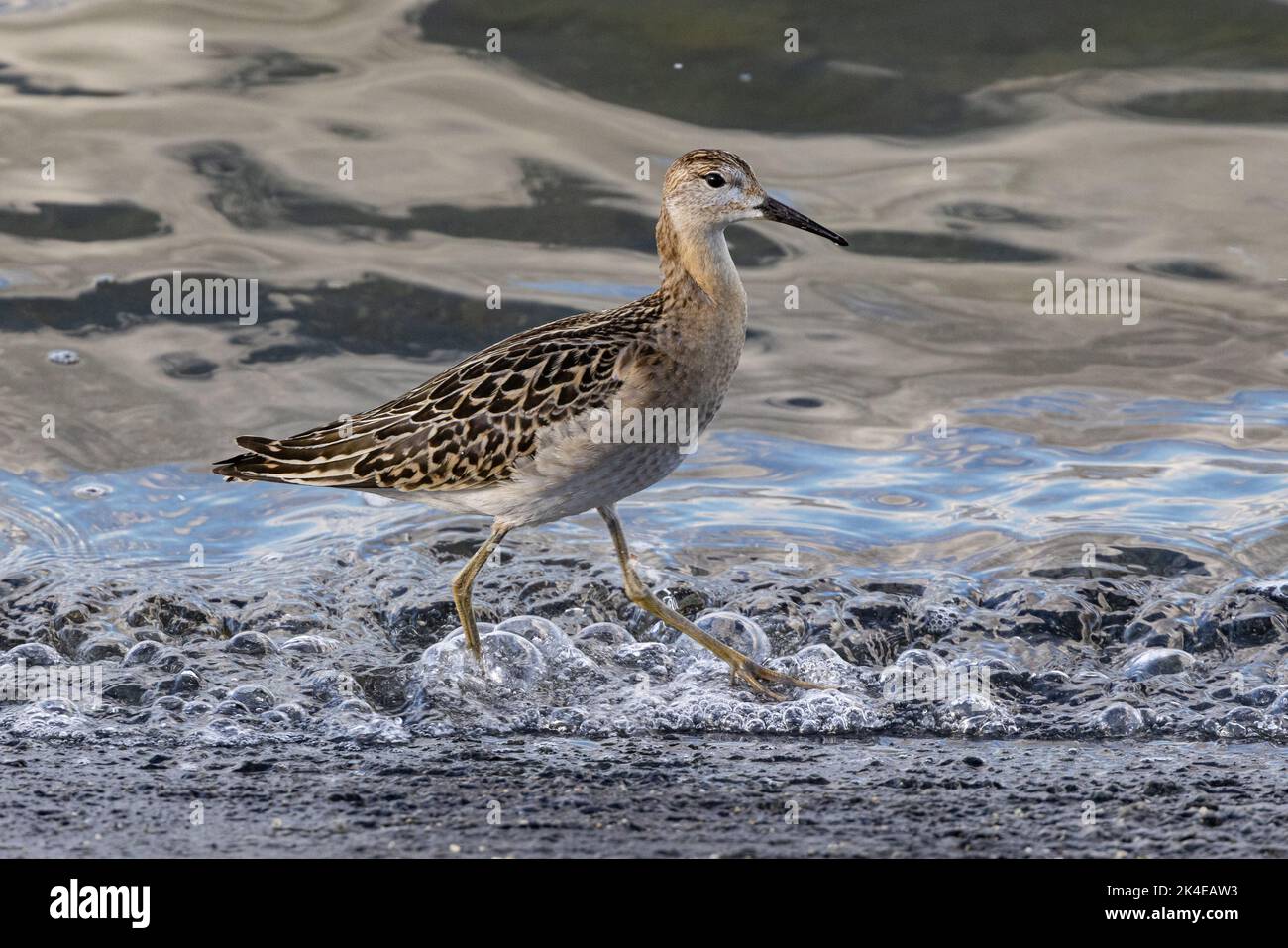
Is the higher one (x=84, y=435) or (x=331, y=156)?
(x=331, y=156)

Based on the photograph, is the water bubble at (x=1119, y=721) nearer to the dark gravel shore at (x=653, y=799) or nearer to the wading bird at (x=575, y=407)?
the dark gravel shore at (x=653, y=799)

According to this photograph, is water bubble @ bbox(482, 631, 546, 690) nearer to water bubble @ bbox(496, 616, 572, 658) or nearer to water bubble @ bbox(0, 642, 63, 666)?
water bubble @ bbox(496, 616, 572, 658)

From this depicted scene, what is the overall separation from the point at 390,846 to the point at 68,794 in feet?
4.45

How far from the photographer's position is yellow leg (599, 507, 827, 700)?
286 inches

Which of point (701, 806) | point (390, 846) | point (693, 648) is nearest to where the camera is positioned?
point (390, 846)

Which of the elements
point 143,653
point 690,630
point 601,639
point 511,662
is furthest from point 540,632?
point 143,653

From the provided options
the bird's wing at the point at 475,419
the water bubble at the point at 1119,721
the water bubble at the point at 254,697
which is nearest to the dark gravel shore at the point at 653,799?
the water bubble at the point at 1119,721

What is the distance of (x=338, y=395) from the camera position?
1080 centimetres

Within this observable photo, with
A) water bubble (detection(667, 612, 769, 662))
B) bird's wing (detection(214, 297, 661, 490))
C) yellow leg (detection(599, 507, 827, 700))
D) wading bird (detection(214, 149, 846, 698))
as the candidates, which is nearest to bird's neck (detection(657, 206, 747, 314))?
wading bird (detection(214, 149, 846, 698))

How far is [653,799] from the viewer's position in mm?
5961

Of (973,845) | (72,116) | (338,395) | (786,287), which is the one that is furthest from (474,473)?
(72,116)

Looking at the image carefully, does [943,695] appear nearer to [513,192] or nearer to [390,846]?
[390,846]

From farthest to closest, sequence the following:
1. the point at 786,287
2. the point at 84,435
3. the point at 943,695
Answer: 1. the point at 786,287
2. the point at 84,435
3. the point at 943,695

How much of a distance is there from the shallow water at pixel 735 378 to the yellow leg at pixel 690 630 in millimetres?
140
